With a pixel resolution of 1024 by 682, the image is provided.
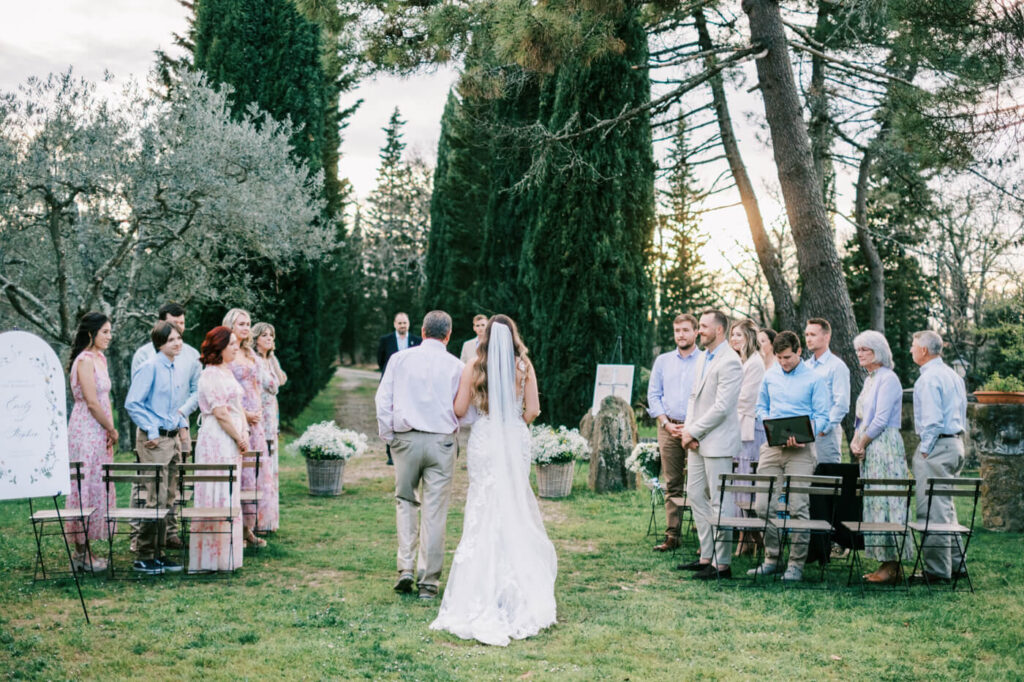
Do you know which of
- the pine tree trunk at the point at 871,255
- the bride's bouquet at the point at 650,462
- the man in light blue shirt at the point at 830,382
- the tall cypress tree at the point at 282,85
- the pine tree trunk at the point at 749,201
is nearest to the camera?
the man in light blue shirt at the point at 830,382

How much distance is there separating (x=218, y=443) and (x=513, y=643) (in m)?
3.01

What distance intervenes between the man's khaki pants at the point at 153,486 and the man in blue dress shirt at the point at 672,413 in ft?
13.5

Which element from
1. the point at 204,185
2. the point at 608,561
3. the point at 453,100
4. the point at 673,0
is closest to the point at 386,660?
the point at 608,561

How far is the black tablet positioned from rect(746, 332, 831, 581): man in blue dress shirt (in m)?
0.07

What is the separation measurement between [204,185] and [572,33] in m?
5.98

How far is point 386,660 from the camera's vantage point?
4.35m

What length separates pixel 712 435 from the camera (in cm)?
638

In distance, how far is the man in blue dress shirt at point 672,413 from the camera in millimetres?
7504

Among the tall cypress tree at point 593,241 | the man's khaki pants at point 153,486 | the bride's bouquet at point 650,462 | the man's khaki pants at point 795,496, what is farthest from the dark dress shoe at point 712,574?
the tall cypress tree at point 593,241

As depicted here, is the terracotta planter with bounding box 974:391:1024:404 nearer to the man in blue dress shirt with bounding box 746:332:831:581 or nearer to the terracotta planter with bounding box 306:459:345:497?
the man in blue dress shirt with bounding box 746:332:831:581

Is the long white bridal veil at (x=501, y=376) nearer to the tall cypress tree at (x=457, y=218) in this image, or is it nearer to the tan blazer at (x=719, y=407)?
the tan blazer at (x=719, y=407)

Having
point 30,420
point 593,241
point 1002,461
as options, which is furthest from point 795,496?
point 593,241

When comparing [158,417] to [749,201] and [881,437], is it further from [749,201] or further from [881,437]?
[749,201]

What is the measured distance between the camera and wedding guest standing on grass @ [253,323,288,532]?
7787 mm
